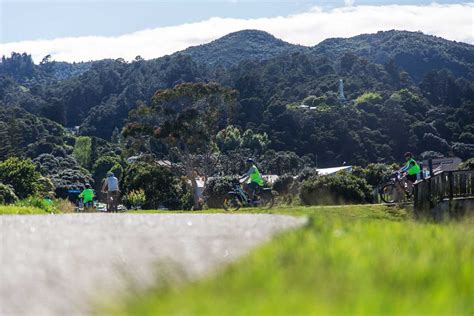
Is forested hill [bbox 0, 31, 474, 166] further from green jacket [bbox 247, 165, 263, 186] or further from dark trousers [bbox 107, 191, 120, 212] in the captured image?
green jacket [bbox 247, 165, 263, 186]

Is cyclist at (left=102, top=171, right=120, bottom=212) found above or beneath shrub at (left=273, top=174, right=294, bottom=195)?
above

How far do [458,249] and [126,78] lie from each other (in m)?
145

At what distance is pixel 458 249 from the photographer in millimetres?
6727

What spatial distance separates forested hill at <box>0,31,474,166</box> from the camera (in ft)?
322

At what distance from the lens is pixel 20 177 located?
142 ft

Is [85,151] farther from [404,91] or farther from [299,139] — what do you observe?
[404,91]

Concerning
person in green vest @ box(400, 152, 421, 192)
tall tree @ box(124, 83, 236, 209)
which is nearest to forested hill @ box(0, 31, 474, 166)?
tall tree @ box(124, 83, 236, 209)

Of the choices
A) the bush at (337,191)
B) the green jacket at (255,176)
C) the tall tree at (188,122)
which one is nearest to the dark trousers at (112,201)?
the green jacket at (255,176)

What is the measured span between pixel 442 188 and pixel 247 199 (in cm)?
585

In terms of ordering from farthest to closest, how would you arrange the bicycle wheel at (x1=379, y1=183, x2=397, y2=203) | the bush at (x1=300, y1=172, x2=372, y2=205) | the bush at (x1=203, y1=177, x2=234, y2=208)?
the bush at (x1=203, y1=177, x2=234, y2=208)
the bush at (x1=300, y1=172, x2=372, y2=205)
the bicycle wheel at (x1=379, y1=183, x2=397, y2=203)

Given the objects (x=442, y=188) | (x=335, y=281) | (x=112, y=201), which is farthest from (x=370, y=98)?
(x=335, y=281)

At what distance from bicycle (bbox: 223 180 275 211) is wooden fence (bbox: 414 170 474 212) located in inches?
173

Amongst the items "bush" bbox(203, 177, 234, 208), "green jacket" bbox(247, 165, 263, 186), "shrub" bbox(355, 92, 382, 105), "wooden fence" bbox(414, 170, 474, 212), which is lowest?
"bush" bbox(203, 177, 234, 208)

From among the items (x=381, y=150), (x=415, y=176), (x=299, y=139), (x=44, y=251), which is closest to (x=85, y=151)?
(x=299, y=139)
